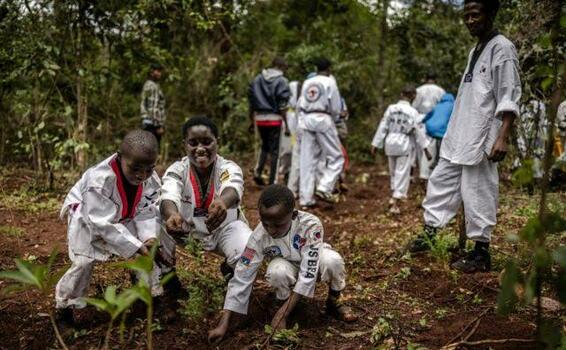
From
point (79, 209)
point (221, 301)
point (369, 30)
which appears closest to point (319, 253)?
point (221, 301)

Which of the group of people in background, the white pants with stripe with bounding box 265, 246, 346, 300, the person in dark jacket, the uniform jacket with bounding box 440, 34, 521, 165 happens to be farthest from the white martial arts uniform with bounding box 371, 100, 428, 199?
the white pants with stripe with bounding box 265, 246, 346, 300

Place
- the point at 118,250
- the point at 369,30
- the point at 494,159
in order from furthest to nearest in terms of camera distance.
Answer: the point at 369,30 → the point at 494,159 → the point at 118,250

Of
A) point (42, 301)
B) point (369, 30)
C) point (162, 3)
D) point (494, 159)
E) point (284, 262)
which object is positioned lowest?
point (42, 301)

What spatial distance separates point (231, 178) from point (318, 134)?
3942mm

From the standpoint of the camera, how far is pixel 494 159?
375 cm

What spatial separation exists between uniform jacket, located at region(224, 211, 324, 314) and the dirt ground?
0.21 meters

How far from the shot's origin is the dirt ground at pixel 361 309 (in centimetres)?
286

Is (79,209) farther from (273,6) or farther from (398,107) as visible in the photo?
(273,6)

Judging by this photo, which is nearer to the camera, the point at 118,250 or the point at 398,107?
the point at 118,250

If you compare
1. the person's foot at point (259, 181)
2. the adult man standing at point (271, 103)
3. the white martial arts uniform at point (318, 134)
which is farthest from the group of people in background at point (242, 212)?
the person's foot at point (259, 181)

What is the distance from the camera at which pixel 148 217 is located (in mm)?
3332

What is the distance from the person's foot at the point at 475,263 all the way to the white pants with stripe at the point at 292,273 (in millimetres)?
1188

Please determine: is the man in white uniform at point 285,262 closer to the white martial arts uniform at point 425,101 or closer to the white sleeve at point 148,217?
the white sleeve at point 148,217

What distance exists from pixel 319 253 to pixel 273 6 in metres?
11.0
